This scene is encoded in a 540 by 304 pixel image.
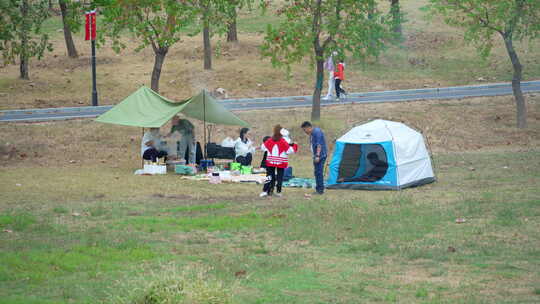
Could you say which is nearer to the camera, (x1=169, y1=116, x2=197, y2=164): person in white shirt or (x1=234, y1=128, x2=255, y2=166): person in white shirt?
(x1=234, y1=128, x2=255, y2=166): person in white shirt

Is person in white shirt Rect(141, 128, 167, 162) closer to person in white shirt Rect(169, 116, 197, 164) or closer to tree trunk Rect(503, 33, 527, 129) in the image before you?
person in white shirt Rect(169, 116, 197, 164)

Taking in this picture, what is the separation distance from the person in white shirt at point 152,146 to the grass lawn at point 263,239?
0.69m

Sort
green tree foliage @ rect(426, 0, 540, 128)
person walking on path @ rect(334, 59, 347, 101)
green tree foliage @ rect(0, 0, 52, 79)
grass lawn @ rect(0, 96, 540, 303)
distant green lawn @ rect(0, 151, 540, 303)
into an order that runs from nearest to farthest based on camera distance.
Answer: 1. grass lawn @ rect(0, 96, 540, 303)
2. distant green lawn @ rect(0, 151, 540, 303)
3. green tree foliage @ rect(0, 0, 52, 79)
4. green tree foliage @ rect(426, 0, 540, 128)
5. person walking on path @ rect(334, 59, 347, 101)

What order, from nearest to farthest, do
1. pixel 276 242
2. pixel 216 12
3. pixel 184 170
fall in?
pixel 276 242 → pixel 184 170 → pixel 216 12

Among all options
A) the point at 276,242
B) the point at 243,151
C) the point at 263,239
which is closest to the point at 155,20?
the point at 243,151

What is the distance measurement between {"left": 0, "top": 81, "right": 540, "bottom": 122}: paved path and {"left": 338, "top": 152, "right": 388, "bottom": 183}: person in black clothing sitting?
11.1 metres

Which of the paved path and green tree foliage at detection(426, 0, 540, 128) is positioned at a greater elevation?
green tree foliage at detection(426, 0, 540, 128)

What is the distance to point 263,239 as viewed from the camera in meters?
11.6

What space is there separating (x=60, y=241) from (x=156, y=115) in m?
9.59

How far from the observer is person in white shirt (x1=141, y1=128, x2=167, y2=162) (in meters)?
20.1

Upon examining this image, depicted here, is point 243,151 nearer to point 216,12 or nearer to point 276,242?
point 216,12

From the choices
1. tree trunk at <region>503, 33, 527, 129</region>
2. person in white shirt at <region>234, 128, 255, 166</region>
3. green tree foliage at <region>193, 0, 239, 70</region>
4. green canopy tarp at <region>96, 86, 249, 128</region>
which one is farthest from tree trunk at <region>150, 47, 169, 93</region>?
tree trunk at <region>503, 33, 527, 129</region>

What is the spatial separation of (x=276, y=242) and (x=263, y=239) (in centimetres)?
31

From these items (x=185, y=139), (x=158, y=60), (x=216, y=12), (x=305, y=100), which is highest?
(x=216, y=12)
